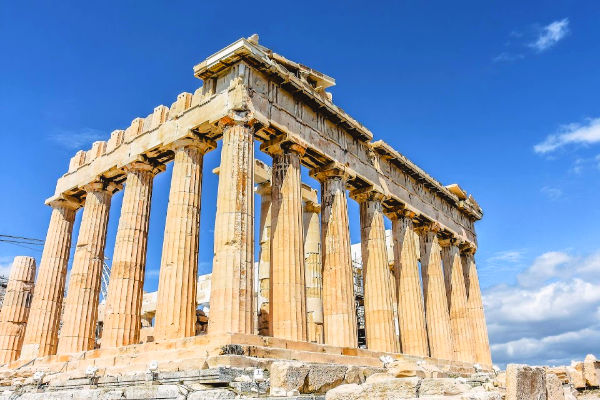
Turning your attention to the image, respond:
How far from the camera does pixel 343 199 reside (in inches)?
849

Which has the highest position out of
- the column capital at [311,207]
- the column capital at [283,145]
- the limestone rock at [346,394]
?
the column capital at [311,207]

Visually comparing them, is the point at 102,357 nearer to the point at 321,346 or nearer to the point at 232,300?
the point at 232,300

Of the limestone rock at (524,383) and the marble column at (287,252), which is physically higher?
the marble column at (287,252)

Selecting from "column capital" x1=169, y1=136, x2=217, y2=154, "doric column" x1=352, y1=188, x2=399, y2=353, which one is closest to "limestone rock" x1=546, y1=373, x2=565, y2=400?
"doric column" x1=352, y1=188, x2=399, y2=353

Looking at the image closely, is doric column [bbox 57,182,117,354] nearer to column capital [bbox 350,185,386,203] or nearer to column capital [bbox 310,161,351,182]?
column capital [bbox 310,161,351,182]

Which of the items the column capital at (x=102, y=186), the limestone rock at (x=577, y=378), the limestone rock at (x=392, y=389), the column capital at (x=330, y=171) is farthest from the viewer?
the column capital at (x=102, y=186)

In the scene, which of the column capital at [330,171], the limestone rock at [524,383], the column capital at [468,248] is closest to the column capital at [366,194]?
the column capital at [330,171]

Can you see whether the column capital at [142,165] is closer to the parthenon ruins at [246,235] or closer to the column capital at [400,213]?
the parthenon ruins at [246,235]

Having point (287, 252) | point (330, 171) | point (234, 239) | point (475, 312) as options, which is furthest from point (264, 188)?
point (475, 312)

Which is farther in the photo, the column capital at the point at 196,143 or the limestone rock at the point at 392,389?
the column capital at the point at 196,143

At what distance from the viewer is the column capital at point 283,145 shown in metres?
19.4

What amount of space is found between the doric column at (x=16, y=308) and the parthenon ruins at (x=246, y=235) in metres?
0.09

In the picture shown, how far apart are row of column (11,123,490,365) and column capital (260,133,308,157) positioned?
6 cm

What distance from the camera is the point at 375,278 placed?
74.1 feet
